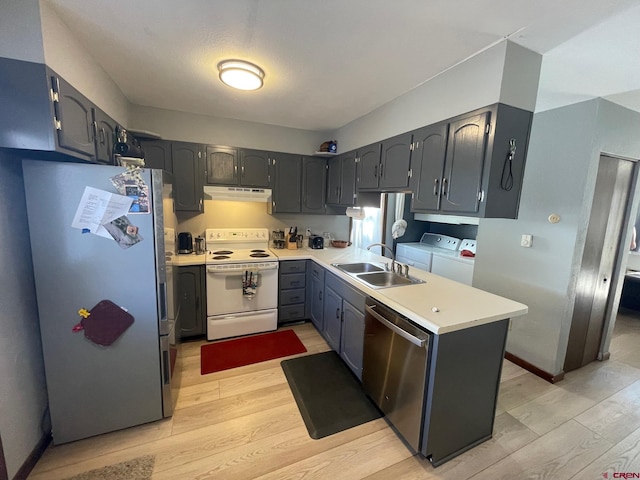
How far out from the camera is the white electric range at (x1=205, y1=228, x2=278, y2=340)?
276 centimetres

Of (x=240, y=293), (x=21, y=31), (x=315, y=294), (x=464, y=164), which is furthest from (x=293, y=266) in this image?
(x=21, y=31)

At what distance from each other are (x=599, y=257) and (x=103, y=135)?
450 centimetres

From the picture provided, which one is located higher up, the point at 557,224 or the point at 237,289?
the point at 557,224

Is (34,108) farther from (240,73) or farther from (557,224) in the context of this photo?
(557,224)

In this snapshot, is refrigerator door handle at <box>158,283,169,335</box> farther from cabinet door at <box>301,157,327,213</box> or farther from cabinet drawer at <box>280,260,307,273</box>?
cabinet door at <box>301,157,327,213</box>

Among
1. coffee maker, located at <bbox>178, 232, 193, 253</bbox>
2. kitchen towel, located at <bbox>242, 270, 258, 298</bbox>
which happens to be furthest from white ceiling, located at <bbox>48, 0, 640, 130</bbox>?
kitchen towel, located at <bbox>242, 270, 258, 298</bbox>

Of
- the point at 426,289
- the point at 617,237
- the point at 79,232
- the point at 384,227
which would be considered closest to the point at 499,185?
the point at 426,289

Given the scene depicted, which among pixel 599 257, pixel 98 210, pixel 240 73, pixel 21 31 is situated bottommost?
pixel 599 257

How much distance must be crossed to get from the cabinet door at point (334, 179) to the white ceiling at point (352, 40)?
112cm

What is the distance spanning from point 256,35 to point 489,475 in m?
3.00

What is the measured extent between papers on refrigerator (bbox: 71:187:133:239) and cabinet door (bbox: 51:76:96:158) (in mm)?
302

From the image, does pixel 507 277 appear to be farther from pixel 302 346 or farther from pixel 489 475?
pixel 302 346

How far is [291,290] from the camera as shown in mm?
3150

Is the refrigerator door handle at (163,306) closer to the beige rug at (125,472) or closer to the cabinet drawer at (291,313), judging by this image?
the beige rug at (125,472)
